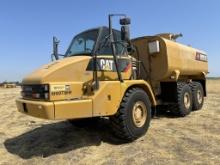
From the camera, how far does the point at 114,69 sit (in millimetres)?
7000

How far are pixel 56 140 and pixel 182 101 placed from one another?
4.68 m

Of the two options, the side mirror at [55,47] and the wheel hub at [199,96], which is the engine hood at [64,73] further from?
the wheel hub at [199,96]

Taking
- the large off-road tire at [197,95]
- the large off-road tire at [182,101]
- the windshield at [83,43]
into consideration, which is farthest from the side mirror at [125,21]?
the large off-road tire at [197,95]

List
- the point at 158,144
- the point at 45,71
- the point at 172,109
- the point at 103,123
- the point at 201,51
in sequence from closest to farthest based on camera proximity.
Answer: the point at 45,71 → the point at 158,144 → the point at 103,123 → the point at 172,109 → the point at 201,51

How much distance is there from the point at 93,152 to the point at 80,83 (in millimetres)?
1431

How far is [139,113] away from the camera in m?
7.30

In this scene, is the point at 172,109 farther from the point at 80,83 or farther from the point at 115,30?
the point at 80,83

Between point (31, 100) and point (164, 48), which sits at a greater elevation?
point (164, 48)

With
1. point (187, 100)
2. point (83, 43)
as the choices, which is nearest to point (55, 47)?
point (83, 43)

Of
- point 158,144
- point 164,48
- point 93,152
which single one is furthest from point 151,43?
point 93,152

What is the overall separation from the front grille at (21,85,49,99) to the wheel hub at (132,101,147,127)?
2173 mm

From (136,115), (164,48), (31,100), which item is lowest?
(136,115)

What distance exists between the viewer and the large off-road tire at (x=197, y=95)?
453 inches

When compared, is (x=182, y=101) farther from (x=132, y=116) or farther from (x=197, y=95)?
(x=132, y=116)
